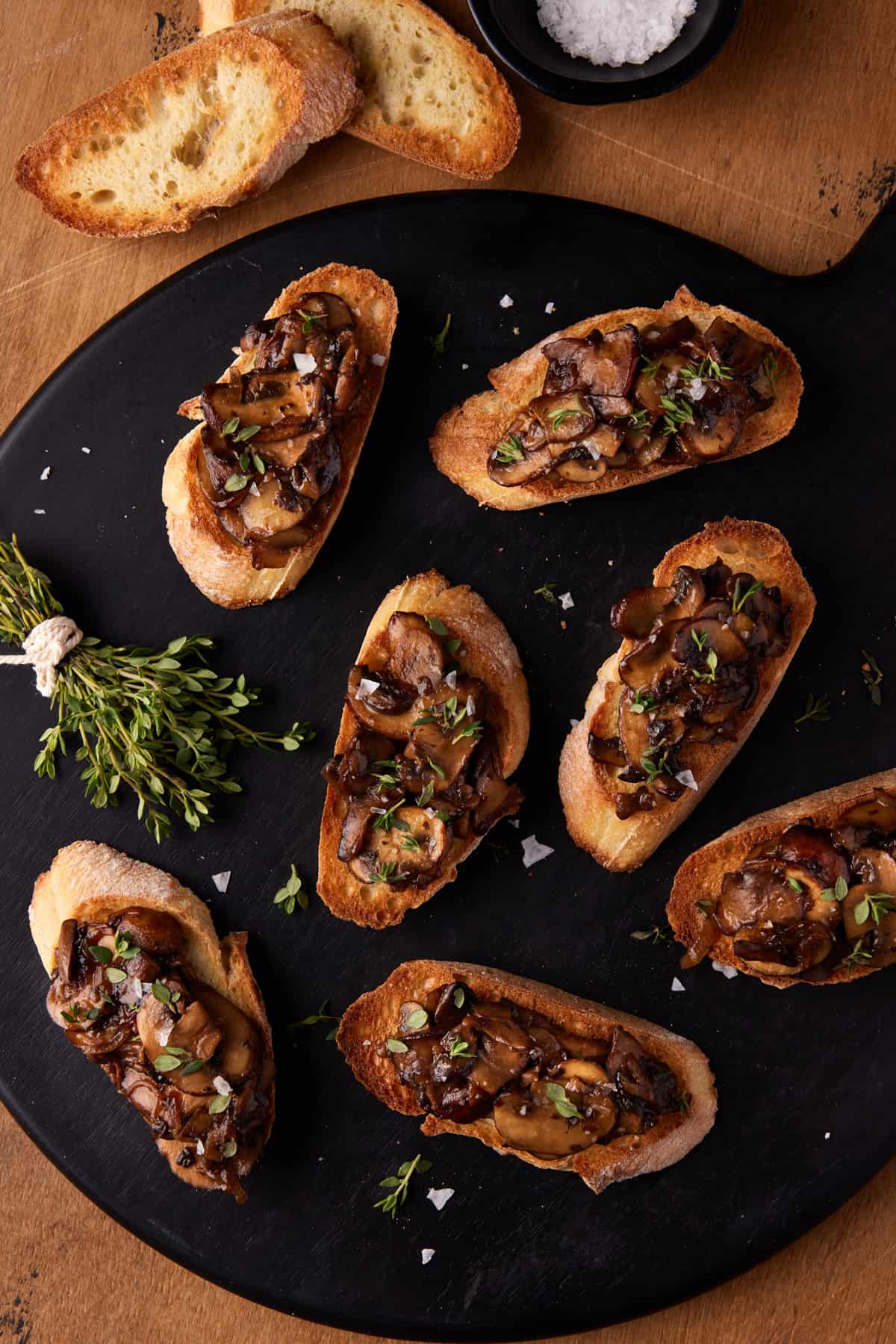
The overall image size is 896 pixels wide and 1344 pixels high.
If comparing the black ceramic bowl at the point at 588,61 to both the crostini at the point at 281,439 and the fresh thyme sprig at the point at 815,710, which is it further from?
the fresh thyme sprig at the point at 815,710

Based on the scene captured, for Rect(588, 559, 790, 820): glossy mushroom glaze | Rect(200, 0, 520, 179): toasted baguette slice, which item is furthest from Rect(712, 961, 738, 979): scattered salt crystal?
Rect(200, 0, 520, 179): toasted baguette slice

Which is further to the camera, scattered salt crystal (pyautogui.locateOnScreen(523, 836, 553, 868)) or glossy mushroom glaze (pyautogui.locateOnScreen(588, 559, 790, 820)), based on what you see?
scattered salt crystal (pyautogui.locateOnScreen(523, 836, 553, 868))

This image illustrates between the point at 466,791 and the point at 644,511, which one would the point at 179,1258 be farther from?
the point at 644,511

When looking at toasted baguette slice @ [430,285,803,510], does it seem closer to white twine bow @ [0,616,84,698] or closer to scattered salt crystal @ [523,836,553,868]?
scattered salt crystal @ [523,836,553,868]

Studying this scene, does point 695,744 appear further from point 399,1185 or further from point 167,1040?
point 167,1040

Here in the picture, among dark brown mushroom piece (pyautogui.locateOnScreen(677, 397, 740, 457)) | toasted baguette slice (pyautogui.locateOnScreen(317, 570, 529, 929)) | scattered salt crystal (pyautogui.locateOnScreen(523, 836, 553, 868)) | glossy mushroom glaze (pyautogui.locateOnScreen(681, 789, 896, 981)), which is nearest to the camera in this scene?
glossy mushroom glaze (pyautogui.locateOnScreen(681, 789, 896, 981))

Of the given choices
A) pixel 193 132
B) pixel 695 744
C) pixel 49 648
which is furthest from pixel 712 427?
pixel 49 648
